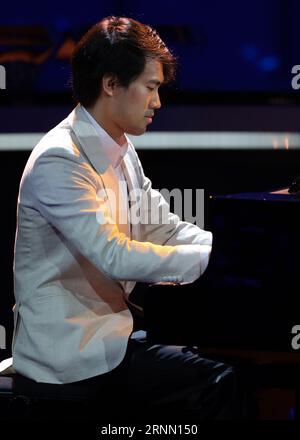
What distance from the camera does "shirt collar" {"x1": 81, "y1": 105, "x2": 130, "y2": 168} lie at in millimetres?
2119

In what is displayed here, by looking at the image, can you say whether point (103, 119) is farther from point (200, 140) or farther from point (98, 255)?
point (200, 140)

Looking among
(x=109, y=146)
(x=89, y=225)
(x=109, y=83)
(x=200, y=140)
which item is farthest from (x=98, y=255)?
(x=200, y=140)

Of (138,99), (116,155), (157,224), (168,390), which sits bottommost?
(168,390)

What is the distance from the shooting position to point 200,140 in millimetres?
4664

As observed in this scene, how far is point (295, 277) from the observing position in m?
2.02

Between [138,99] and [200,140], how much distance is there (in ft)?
8.47

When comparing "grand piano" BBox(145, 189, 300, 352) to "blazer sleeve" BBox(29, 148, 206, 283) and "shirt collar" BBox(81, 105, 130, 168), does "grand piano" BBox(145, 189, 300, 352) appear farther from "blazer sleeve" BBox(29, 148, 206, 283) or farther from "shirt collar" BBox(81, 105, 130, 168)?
"shirt collar" BBox(81, 105, 130, 168)

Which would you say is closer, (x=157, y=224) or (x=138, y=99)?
(x=138, y=99)

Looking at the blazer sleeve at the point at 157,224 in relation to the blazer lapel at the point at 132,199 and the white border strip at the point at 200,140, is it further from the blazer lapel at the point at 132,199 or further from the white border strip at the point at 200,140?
the white border strip at the point at 200,140

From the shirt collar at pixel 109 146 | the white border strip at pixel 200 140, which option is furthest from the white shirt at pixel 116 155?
the white border strip at pixel 200 140

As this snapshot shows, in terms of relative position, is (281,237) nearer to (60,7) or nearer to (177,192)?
(177,192)

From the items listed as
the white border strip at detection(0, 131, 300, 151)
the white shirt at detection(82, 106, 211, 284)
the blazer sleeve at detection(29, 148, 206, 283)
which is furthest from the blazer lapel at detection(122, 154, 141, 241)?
the white border strip at detection(0, 131, 300, 151)

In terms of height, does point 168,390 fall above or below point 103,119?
below
